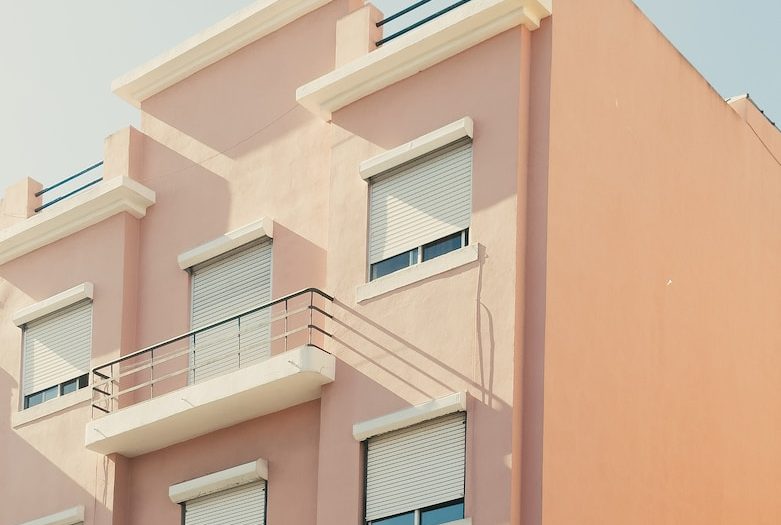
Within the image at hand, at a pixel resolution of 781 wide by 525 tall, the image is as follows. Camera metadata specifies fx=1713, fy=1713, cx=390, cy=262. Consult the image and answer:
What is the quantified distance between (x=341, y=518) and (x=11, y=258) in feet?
28.4

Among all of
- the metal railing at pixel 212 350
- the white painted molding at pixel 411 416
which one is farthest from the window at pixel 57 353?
the white painted molding at pixel 411 416

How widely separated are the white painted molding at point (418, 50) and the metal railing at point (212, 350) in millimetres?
2749

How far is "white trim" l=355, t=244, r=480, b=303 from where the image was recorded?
21.0 m

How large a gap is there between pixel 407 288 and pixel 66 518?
21.5ft

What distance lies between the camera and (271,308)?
2342 cm

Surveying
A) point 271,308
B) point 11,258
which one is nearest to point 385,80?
point 271,308

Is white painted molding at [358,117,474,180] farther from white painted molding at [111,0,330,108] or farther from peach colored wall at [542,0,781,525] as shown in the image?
white painted molding at [111,0,330,108]

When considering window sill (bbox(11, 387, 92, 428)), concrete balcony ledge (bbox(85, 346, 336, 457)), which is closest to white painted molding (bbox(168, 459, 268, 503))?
concrete balcony ledge (bbox(85, 346, 336, 457))

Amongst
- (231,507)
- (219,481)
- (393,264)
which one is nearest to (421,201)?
(393,264)

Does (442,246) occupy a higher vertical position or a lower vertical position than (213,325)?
higher

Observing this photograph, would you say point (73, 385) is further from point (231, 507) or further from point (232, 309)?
point (231, 507)

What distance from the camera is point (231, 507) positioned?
2292cm

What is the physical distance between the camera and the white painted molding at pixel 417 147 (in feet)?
70.8

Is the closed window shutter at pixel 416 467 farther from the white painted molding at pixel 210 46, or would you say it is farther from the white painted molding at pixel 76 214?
the white painted molding at pixel 210 46
